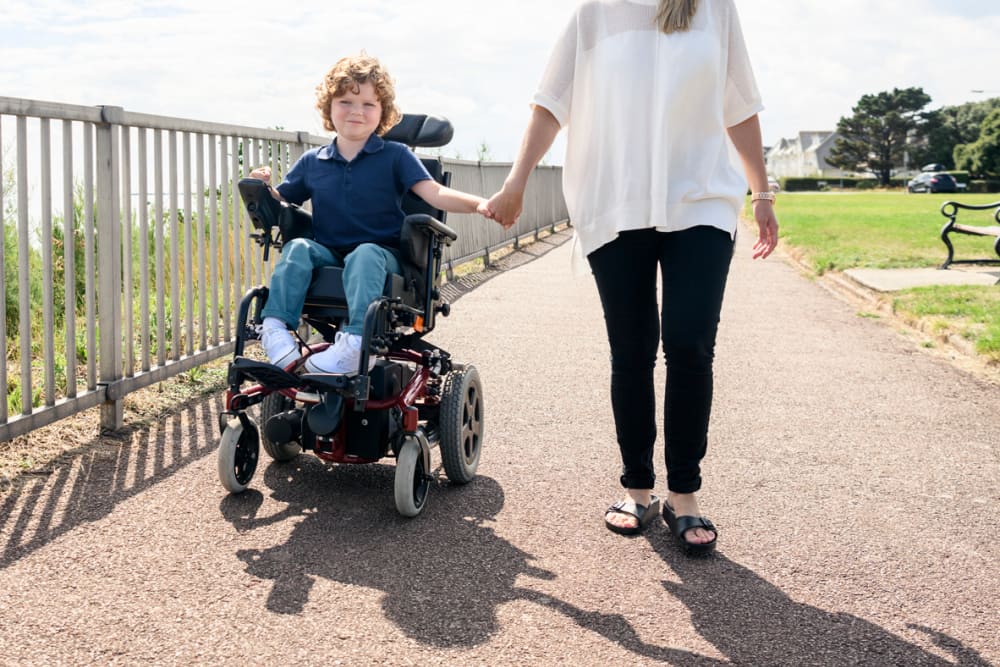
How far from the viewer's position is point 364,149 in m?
4.21

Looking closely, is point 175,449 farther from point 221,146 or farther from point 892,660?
point 892,660

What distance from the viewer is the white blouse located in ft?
11.0

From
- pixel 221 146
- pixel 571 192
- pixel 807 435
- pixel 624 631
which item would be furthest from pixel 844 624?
pixel 221 146

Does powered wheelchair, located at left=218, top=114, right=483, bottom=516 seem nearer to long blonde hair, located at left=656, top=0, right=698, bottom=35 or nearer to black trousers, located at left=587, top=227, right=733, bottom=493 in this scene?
black trousers, located at left=587, top=227, right=733, bottom=493

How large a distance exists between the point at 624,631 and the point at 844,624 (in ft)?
1.93

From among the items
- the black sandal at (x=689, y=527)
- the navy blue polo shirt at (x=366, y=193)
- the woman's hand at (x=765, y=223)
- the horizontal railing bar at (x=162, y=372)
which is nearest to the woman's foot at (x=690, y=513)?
the black sandal at (x=689, y=527)

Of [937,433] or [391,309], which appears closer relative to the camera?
[391,309]

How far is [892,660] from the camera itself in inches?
108

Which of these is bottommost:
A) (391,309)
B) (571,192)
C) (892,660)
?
(892,660)

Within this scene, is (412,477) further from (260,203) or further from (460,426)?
(260,203)

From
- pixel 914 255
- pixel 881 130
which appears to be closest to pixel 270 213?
pixel 914 255

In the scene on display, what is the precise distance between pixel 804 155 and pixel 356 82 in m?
150

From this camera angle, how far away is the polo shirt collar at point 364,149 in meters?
4.21

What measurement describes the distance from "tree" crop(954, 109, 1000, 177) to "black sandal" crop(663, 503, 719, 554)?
303ft
